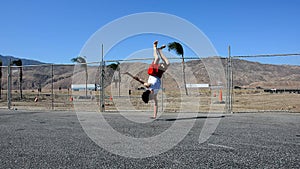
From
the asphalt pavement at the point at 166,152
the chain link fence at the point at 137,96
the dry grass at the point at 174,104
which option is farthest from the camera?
the dry grass at the point at 174,104

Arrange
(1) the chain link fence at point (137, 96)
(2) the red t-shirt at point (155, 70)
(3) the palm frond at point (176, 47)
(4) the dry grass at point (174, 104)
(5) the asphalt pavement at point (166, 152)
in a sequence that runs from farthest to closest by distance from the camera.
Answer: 1. (3) the palm frond at point (176, 47)
2. (4) the dry grass at point (174, 104)
3. (1) the chain link fence at point (137, 96)
4. (2) the red t-shirt at point (155, 70)
5. (5) the asphalt pavement at point (166, 152)

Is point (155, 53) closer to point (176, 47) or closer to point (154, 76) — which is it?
point (154, 76)

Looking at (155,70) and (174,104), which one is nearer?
(155,70)

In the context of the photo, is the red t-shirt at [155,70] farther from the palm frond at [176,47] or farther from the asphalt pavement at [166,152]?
the palm frond at [176,47]

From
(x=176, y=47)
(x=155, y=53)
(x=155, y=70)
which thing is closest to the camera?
(x=155, y=70)

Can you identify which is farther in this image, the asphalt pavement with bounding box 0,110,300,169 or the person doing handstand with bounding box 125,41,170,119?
the person doing handstand with bounding box 125,41,170,119

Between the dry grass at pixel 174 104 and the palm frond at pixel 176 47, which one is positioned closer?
the dry grass at pixel 174 104

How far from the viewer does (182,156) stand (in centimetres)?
419

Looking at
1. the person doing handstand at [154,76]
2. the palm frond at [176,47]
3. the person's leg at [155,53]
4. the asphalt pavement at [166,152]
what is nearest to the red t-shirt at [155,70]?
the person doing handstand at [154,76]

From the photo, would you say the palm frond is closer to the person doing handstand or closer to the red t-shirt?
the person doing handstand

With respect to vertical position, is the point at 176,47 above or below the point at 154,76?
above

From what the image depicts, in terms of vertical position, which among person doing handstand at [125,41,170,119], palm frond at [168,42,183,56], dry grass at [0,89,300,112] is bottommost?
dry grass at [0,89,300,112]

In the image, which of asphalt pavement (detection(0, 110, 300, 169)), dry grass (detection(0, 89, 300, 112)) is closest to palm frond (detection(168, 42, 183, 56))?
dry grass (detection(0, 89, 300, 112))

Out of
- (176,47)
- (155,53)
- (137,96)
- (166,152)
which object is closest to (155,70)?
(155,53)
